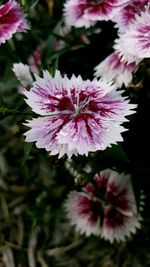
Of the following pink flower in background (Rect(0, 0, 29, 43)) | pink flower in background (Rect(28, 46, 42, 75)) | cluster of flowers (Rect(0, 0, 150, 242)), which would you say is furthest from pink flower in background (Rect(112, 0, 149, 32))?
pink flower in background (Rect(28, 46, 42, 75))

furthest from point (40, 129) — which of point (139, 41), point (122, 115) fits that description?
point (139, 41)

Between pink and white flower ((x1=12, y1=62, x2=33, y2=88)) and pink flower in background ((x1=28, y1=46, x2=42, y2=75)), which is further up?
pink flower in background ((x1=28, y1=46, x2=42, y2=75))

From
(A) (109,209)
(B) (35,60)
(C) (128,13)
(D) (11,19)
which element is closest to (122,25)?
(C) (128,13)

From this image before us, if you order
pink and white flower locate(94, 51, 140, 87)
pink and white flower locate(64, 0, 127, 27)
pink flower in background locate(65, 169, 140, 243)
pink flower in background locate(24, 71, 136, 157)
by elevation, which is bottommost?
pink flower in background locate(65, 169, 140, 243)

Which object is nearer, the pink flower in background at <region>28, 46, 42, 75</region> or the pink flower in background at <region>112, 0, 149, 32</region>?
the pink flower in background at <region>112, 0, 149, 32</region>

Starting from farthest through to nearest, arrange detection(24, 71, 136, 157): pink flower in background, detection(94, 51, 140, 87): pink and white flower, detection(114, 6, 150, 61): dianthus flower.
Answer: detection(94, 51, 140, 87): pink and white flower
detection(114, 6, 150, 61): dianthus flower
detection(24, 71, 136, 157): pink flower in background

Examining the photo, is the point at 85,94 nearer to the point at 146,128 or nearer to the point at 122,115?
the point at 122,115

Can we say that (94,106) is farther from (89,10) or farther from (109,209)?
(109,209)

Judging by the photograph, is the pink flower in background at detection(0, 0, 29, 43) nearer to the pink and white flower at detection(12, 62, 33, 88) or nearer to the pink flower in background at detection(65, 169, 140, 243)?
the pink and white flower at detection(12, 62, 33, 88)
